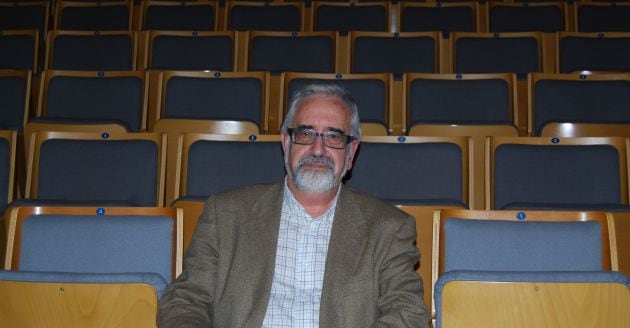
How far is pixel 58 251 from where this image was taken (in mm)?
596

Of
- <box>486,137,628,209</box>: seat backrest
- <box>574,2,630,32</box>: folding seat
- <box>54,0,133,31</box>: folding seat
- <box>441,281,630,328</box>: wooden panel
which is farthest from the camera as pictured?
<box>54,0,133,31</box>: folding seat

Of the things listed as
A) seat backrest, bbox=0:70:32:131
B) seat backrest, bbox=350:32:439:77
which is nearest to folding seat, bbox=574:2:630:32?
seat backrest, bbox=350:32:439:77

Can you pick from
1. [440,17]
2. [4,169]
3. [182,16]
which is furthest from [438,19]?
[4,169]

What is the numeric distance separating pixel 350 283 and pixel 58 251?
0.94ft

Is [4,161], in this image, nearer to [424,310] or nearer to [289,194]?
[289,194]

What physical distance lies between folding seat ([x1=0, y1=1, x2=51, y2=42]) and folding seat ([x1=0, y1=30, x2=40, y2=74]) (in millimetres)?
220

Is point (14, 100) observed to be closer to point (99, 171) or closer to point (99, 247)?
point (99, 171)

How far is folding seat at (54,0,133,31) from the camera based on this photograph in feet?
5.40

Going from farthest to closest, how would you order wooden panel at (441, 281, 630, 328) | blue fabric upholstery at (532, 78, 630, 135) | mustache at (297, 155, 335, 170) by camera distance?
blue fabric upholstery at (532, 78, 630, 135) → mustache at (297, 155, 335, 170) → wooden panel at (441, 281, 630, 328)

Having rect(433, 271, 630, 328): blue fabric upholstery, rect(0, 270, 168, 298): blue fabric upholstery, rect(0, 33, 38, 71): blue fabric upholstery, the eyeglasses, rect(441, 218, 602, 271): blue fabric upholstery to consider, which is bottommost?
rect(0, 270, 168, 298): blue fabric upholstery

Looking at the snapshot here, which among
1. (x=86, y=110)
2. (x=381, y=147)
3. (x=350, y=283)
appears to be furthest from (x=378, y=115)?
(x=350, y=283)

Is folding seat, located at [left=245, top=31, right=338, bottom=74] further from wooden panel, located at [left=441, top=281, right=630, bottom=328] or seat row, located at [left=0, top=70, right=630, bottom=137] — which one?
wooden panel, located at [left=441, top=281, right=630, bottom=328]

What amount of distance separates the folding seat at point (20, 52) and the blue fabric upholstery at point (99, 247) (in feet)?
3.05

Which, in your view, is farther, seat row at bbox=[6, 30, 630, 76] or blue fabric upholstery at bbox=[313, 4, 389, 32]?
blue fabric upholstery at bbox=[313, 4, 389, 32]
